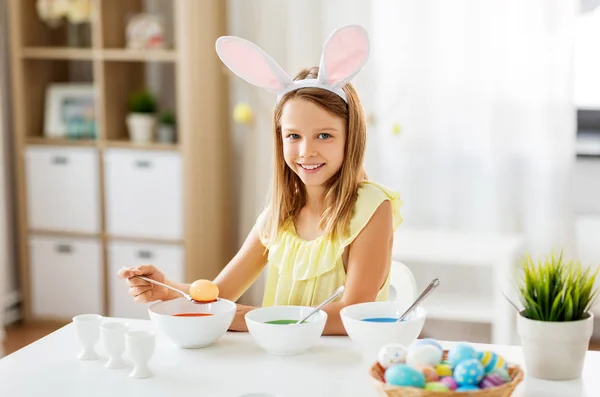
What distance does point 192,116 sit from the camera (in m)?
3.86

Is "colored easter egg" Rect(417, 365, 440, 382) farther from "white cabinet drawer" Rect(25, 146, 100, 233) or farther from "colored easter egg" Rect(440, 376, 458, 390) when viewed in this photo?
"white cabinet drawer" Rect(25, 146, 100, 233)

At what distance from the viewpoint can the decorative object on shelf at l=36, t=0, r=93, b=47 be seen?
3992mm

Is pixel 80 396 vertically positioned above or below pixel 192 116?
below

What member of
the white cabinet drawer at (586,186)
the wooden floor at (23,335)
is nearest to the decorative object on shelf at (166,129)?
the wooden floor at (23,335)

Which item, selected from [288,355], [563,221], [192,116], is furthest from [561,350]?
[192,116]

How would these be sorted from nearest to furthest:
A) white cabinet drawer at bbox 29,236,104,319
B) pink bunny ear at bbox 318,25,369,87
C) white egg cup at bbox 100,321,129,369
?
white egg cup at bbox 100,321,129,369 → pink bunny ear at bbox 318,25,369,87 → white cabinet drawer at bbox 29,236,104,319

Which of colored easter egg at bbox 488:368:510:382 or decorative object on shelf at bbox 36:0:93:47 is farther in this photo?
decorative object on shelf at bbox 36:0:93:47

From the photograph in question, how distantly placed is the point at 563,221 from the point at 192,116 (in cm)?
149

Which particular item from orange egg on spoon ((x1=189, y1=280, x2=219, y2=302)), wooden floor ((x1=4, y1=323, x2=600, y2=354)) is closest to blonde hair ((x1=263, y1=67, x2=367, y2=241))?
orange egg on spoon ((x1=189, y1=280, x2=219, y2=302))

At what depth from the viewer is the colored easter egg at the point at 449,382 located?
136cm

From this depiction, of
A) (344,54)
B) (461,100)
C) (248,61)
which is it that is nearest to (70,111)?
(461,100)

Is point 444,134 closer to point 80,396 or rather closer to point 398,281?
point 398,281

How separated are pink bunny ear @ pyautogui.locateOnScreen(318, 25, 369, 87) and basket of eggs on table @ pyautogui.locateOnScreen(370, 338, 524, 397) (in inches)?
25.7

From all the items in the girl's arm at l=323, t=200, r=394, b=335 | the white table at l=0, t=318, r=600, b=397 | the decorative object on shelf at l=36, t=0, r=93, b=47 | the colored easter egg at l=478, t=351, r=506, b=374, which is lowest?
the white table at l=0, t=318, r=600, b=397
